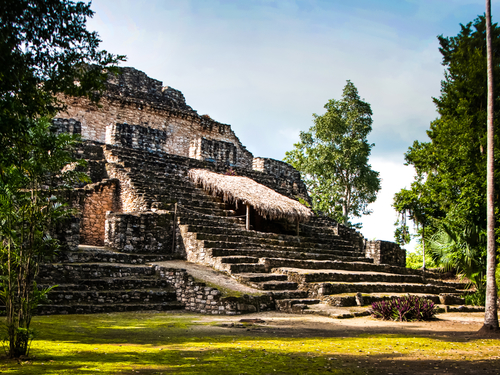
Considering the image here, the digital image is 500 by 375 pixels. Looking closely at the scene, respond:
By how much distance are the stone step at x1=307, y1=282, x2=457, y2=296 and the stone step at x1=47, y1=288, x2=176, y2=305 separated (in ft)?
9.95

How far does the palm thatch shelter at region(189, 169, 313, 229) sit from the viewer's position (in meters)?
13.1

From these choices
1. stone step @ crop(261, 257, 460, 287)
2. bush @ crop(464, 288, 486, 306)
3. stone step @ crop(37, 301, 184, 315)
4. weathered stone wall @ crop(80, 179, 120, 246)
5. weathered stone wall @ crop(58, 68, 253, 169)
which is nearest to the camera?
stone step @ crop(37, 301, 184, 315)

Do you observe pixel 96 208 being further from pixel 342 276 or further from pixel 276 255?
pixel 342 276

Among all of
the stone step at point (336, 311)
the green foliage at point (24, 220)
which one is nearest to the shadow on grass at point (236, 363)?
the green foliage at point (24, 220)

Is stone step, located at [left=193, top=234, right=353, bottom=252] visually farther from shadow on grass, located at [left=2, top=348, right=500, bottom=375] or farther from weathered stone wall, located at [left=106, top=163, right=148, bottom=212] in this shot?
shadow on grass, located at [left=2, top=348, right=500, bottom=375]

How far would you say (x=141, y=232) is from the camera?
1160cm

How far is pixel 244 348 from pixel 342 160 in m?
18.1

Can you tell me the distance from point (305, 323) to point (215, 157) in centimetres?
1115

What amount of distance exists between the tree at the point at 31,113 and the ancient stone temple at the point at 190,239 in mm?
3573

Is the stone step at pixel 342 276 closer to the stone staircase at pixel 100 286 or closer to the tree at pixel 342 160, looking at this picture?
the stone staircase at pixel 100 286

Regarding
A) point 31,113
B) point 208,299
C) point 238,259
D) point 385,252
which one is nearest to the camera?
point 31,113

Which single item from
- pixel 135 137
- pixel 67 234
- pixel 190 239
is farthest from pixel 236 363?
pixel 135 137

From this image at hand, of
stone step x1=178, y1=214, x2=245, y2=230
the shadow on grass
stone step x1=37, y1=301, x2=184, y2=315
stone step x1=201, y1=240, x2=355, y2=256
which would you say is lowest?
stone step x1=37, y1=301, x2=184, y2=315

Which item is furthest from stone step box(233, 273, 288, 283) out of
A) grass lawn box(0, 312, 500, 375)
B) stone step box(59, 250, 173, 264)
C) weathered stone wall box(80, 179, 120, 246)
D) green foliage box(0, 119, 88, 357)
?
green foliage box(0, 119, 88, 357)
